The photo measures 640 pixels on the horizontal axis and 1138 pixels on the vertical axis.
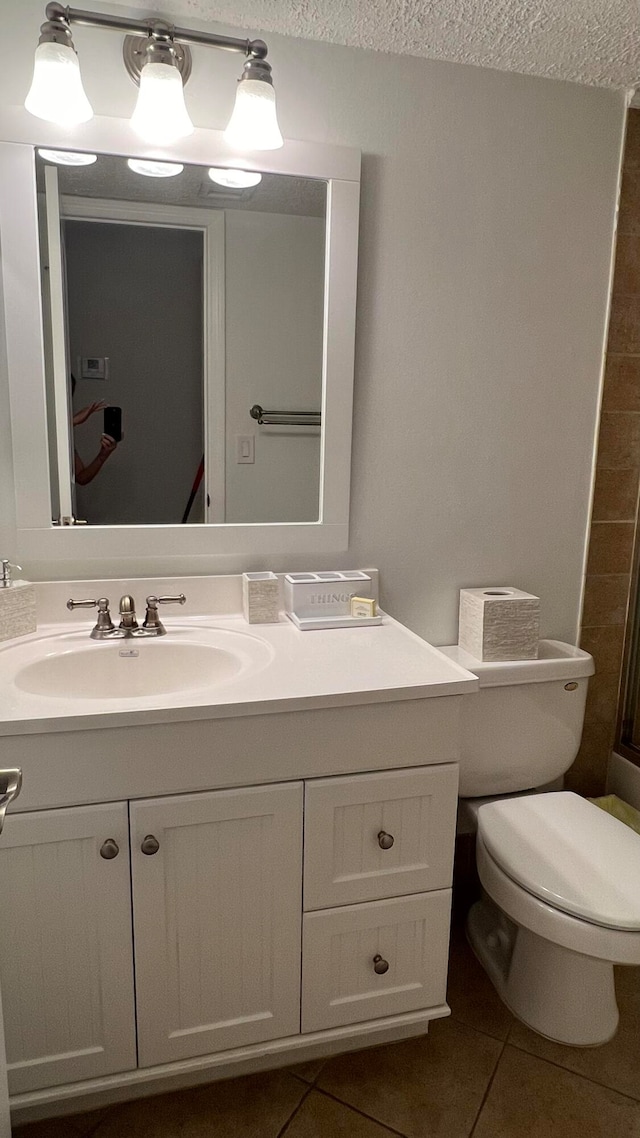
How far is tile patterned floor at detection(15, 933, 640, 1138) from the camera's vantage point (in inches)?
54.1

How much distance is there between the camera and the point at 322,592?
167 centimetres

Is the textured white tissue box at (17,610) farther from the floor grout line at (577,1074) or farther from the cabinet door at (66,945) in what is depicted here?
the floor grout line at (577,1074)

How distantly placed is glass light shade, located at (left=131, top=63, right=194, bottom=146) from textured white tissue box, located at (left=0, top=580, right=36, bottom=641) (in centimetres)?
90

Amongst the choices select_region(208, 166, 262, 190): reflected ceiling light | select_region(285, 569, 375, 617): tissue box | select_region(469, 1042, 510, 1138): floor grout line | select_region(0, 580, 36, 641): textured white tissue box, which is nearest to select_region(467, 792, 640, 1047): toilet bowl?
select_region(469, 1042, 510, 1138): floor grout line

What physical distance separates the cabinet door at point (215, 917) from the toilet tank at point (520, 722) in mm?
550

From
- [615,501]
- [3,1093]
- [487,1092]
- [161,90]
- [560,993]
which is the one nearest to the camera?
[3,1093]

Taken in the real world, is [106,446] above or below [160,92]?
below

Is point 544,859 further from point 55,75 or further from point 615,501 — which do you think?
point 55,75

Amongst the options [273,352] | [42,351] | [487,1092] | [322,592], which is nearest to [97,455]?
[42,351]

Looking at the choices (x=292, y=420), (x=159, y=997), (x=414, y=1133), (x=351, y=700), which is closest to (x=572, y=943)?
(x=414, y=1133)

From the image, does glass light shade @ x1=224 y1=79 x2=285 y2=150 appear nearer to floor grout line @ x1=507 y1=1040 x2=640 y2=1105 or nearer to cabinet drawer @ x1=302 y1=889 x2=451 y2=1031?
cabinet drawer @ x1=302 y1=889 x2=451 y2=1031

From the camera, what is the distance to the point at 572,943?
1371 millimetres

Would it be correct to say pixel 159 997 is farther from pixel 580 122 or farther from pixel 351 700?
pixel 580 122

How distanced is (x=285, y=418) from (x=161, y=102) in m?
0.63
